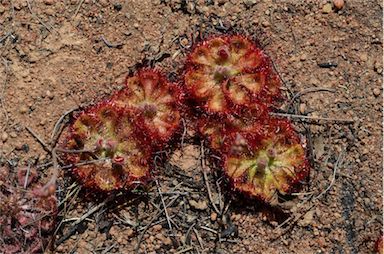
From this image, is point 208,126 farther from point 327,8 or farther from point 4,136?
point 4,136

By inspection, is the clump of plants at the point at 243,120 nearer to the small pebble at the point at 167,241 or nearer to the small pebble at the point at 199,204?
the small pebble at the point at 199,204

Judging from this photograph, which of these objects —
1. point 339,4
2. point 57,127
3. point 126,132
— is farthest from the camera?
point 339,4

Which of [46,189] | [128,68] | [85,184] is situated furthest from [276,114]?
[46,189]

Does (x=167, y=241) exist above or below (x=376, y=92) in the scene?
below

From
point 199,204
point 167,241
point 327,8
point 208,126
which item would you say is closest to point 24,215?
point 167,241

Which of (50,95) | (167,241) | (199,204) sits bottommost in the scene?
(167,241)

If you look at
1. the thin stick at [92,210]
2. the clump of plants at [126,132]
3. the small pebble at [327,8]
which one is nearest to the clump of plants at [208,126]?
the clump of plants at [126,132]

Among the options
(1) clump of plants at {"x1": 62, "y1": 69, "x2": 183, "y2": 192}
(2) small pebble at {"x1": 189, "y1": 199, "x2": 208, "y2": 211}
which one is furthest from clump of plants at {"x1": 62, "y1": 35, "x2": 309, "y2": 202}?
(2) small pebble at {"x1": 189, "y1": 199, "x2": 208, "y2": 211}

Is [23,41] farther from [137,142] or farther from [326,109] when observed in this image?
[326,109]

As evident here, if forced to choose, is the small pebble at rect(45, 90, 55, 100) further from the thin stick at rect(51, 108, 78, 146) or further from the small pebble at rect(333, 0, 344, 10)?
the small pebble at rect(333, 0, 344, 10)
